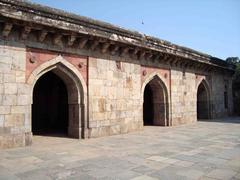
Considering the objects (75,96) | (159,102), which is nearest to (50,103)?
(75,96)

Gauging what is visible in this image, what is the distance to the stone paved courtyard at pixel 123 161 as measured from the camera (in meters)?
4.14

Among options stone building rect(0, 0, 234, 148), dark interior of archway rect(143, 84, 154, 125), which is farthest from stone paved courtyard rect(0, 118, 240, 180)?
dark interior of archway rect(143, 84, 154, 125)

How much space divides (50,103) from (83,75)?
14.4ft

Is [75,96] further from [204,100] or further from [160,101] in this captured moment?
[204,100]

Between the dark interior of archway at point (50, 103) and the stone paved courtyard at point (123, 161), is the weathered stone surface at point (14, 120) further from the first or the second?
the dark interior of archway at point (50, 103)

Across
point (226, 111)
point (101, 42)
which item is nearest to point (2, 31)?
point (101, 42)

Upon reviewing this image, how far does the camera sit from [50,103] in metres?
12.0

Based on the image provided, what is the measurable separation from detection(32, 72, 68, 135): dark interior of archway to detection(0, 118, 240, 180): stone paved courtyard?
458 cm

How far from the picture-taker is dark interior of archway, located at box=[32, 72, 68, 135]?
1157 centimetres

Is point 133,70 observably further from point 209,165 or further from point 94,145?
point 209,165

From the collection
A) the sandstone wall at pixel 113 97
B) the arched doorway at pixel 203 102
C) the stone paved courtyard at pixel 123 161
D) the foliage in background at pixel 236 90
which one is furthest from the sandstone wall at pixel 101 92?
the foliage in background at pixel 236 90

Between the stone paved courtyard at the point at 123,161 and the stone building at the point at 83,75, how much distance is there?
1424 millimetres

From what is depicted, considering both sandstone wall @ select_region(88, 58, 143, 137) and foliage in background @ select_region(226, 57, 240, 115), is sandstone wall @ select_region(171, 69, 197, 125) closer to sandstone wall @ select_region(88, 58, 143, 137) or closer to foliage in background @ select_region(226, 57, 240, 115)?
sandstone wall @ select_region(88, 58, 143, 137)

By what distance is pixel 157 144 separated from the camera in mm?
6949
